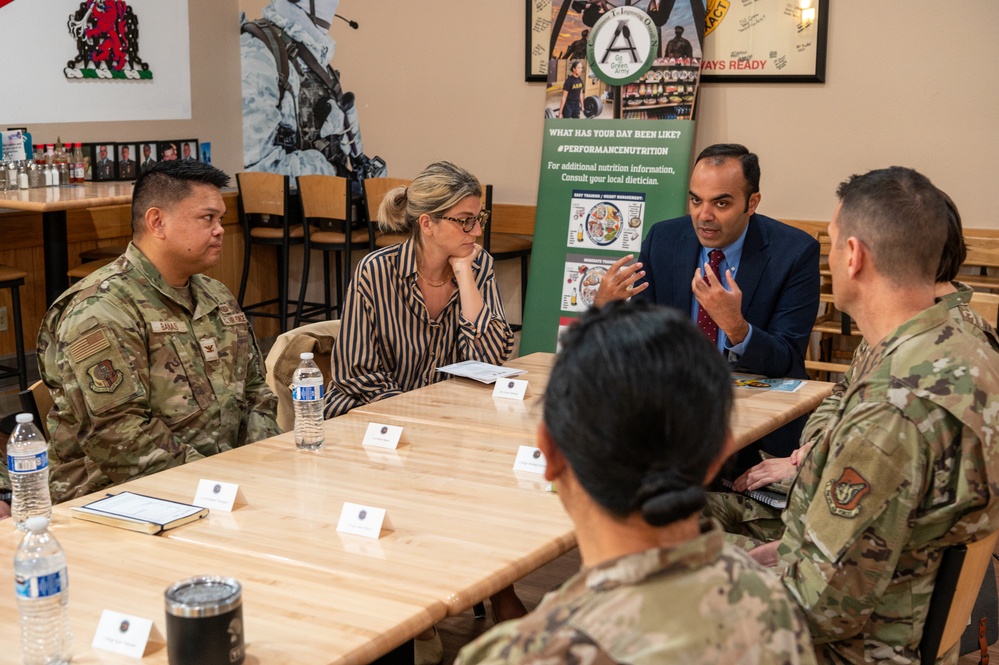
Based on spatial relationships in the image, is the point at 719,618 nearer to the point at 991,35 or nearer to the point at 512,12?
the point at 991,35

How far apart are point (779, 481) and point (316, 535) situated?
1.25 metres

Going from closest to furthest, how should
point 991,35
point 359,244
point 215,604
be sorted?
point 215,604
point 991,35
point 359,244

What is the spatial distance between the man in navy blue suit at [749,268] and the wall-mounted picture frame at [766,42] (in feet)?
7.71

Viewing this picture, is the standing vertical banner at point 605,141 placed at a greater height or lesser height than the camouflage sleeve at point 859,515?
greater

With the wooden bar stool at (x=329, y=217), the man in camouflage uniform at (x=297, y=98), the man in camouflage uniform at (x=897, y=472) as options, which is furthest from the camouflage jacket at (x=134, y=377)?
the man in camouflage uniform at (x=297, y=98)

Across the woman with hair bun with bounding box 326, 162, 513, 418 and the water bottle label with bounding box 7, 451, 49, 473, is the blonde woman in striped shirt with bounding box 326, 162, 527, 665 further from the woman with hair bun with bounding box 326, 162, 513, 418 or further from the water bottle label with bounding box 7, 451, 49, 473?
the water bottle label with bounding box 7, 451, 49, 473

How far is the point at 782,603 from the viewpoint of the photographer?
1.05 metres

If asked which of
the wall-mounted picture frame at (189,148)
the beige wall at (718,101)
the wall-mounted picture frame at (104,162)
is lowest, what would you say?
the wall-mounted picture frame at (104,162)

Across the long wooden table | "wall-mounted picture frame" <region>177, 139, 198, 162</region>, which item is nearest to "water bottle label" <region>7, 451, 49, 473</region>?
the long wooden table

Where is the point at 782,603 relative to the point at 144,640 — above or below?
above

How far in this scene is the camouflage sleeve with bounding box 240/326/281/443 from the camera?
2918mm

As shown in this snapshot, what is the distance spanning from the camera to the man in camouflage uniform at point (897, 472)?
1.64m

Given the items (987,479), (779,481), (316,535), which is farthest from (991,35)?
(316,535)

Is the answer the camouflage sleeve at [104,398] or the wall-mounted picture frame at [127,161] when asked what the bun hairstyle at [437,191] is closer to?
the camouflage sleeve at [104,398]
